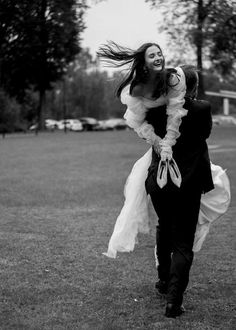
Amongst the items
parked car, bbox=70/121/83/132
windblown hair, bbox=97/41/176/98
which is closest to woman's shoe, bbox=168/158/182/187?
windblown hair, bbox=97/41/176/98

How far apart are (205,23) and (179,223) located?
22241 millimetres

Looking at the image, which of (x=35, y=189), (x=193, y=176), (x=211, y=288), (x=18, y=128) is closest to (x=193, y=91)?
(x=193, y=176)

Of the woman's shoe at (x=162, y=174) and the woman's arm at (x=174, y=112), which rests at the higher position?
the woman's arm at (x=174, y=112)

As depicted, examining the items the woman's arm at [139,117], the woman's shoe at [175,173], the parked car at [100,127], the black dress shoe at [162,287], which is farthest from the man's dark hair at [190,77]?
the parked car at [100,127]

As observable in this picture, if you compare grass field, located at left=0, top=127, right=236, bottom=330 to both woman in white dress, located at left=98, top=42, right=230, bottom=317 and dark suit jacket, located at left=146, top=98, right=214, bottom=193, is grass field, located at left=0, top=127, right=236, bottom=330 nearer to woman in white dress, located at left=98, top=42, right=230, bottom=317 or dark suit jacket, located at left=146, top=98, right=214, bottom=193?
woman in white dress, located at left=98, top=42, right=230, bottom=317

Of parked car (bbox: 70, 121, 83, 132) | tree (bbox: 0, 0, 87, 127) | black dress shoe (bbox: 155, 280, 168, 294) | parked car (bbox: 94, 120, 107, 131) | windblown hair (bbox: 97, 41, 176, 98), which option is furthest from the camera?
parked car (bbox: 94, 120, 107, 131)

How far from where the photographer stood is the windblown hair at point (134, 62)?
4.66m

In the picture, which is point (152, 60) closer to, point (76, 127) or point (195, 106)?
point (195, 106)

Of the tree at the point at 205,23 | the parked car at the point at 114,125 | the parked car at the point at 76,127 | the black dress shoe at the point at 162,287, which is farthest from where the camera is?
the parked car at the point at 114,125

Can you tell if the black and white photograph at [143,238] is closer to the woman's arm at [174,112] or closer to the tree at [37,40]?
the woman's arm at [174,112]

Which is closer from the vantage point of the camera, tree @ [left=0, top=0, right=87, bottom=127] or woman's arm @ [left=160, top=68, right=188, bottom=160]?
woman's arm @ [left=160, top=68, right=188, bottom=160]

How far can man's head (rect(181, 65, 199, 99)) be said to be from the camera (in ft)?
15.7

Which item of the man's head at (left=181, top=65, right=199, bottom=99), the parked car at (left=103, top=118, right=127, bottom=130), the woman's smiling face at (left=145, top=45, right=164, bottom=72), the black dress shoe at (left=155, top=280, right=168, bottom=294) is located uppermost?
the woman's smiling face at (left=145, top=45, right=164, bottom=72)

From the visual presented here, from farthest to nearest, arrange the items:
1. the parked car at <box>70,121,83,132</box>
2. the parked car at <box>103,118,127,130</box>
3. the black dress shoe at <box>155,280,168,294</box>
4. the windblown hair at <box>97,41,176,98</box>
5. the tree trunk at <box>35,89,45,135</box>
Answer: the parked car at <box>103,118,127,130</box> < the parked car at <box>70,121,83,132</box> < the tree trunk at <box>35,89,45,135</box> < the black dress shoe at <box>155,280,168,294</box> < the windblown hair at <box>97,41,176,98</box>
